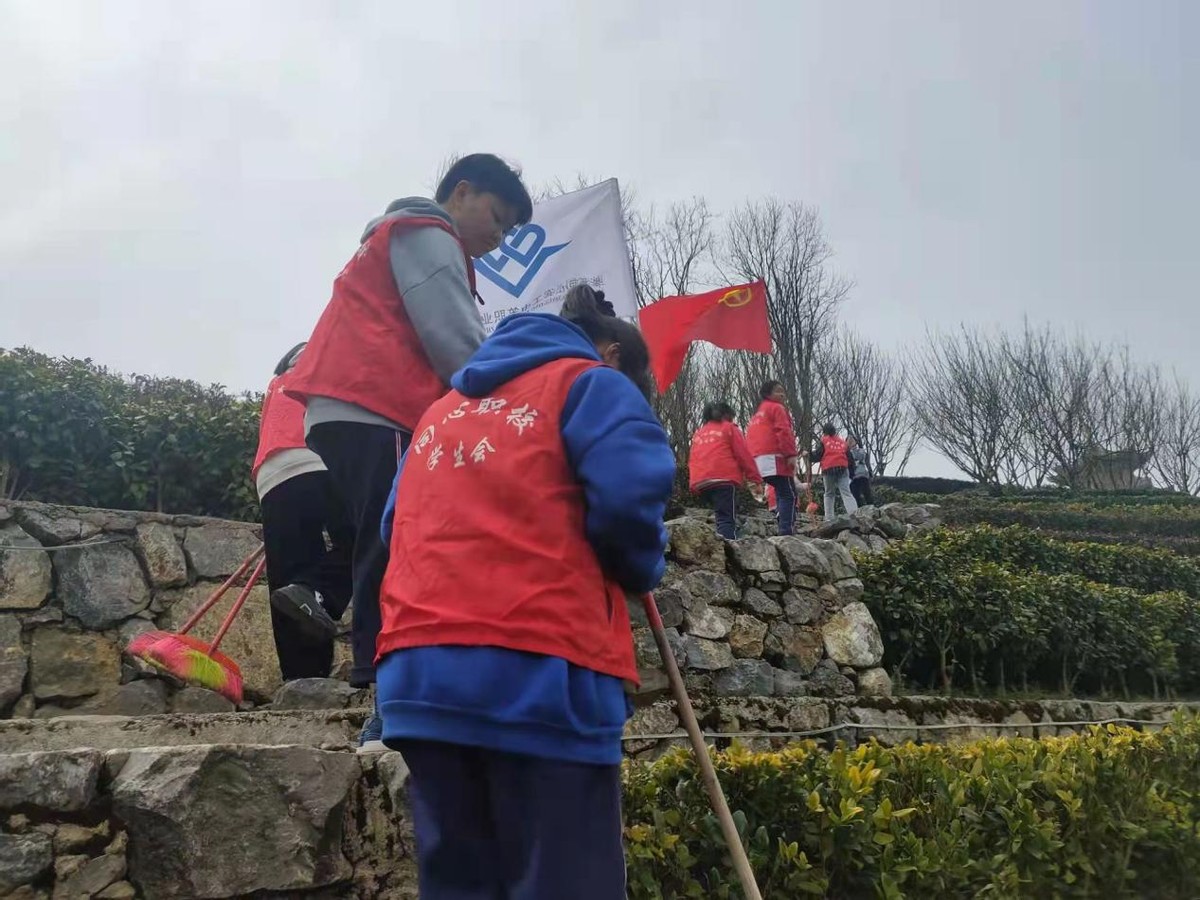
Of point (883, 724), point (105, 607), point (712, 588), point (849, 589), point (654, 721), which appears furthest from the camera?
point (849, 589)

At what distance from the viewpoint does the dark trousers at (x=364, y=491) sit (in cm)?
251

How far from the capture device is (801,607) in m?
6.11

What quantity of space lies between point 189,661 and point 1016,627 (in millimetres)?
5471

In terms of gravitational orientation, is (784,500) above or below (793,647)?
above

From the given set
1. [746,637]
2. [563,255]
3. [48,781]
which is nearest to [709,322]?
[563,255]

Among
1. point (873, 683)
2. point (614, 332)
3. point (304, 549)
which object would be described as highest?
point (614, 332)

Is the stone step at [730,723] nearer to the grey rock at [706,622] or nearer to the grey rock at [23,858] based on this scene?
the grey rock at [23,858]

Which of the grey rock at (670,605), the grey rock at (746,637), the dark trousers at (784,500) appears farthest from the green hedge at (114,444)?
the dark trousers at (784,500)

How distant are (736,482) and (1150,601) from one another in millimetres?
3410

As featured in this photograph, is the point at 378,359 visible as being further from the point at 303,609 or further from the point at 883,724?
the point at 883,724

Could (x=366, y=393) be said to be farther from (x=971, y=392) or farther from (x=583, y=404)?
(x=971, y=392)

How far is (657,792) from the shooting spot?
2.64 metres

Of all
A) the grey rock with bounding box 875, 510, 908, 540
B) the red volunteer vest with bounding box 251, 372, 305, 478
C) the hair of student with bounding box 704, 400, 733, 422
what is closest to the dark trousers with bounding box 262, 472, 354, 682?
the red volunteer vest with bounding box 251, 372, 305, 478

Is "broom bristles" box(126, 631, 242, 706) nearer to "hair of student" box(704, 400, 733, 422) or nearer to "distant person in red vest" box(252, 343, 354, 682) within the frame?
"distant person in red vest" box(252, 343, 354, 682)
